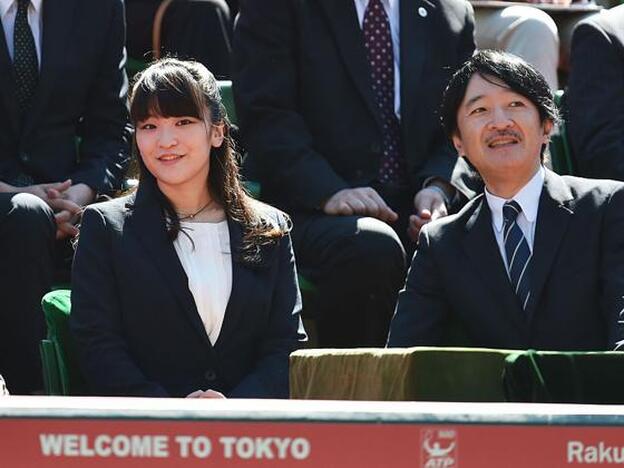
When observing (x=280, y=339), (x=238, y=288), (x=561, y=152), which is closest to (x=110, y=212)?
(x=238, y=288)

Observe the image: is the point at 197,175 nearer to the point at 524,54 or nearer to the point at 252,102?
the point at 252,102

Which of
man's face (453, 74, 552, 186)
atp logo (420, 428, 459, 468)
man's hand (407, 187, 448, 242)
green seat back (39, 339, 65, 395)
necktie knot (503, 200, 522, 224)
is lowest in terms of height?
green seat back (39, 339, 65, 395)

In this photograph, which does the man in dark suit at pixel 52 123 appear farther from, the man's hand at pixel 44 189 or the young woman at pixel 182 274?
the young woman at pixel 182 274

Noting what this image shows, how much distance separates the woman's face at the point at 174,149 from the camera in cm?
398

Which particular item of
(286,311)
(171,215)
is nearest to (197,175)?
(171,215)

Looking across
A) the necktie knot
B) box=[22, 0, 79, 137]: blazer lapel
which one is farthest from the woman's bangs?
box=[22, 0, 79, 137]: blazer lapel

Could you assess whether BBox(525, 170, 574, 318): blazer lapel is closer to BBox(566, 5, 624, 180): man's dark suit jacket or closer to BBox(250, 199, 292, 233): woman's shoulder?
BBox(250, 199, 292, 233): woman's shoulder

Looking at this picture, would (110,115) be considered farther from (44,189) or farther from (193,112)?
(193,112)

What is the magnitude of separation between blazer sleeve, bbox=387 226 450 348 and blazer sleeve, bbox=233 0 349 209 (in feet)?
3.59

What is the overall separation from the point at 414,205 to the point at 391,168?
178 millimetres

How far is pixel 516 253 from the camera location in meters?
3.86

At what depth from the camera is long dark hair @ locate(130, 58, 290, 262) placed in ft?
13.0

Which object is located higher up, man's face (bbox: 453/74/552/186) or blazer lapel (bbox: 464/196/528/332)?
man's face (bbox: 453/74/552/186)

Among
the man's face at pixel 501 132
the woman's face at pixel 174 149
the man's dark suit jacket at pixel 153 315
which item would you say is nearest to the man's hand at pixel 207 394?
the man's dark suit jacket at pixel 153 315
